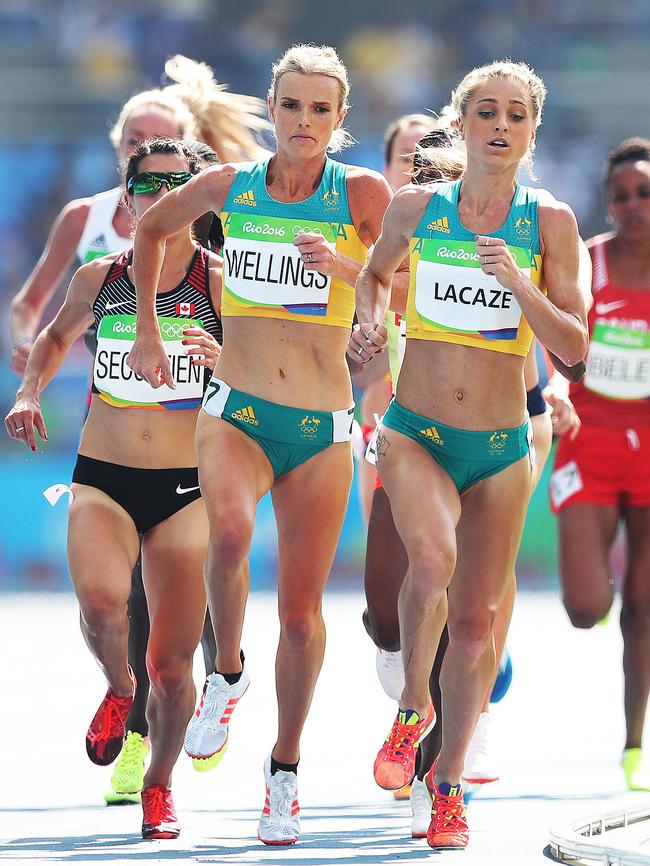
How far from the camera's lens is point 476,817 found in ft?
19.7

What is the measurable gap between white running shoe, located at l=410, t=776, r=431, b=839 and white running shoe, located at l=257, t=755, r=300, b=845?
39 centimetres

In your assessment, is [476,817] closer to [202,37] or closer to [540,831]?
[540,831]

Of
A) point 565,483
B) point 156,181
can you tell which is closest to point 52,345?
point 156,181

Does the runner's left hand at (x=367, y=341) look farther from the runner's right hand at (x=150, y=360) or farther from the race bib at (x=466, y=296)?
the runner's right hand at (x=150, y=360)

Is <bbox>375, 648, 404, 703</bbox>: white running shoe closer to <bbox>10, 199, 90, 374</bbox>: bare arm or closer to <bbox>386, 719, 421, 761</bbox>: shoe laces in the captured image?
<bbox>386, 719, 421, 761</bbox>: shoe laces

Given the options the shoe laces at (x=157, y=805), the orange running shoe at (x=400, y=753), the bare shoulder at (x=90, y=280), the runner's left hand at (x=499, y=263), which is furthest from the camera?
the bare shoulder at (x=90, y=280)

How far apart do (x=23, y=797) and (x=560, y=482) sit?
2717 mm

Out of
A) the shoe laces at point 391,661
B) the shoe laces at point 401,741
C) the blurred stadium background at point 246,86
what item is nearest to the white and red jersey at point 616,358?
the shoe laces at point 391,661

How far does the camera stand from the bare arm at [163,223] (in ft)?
18.2

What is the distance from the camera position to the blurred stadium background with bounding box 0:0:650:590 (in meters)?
14.9

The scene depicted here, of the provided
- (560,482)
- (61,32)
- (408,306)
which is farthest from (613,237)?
(61,32)

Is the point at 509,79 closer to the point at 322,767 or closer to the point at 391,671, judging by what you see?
the point at 391,671

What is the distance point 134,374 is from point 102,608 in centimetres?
81

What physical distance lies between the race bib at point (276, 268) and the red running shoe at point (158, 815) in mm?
1626
